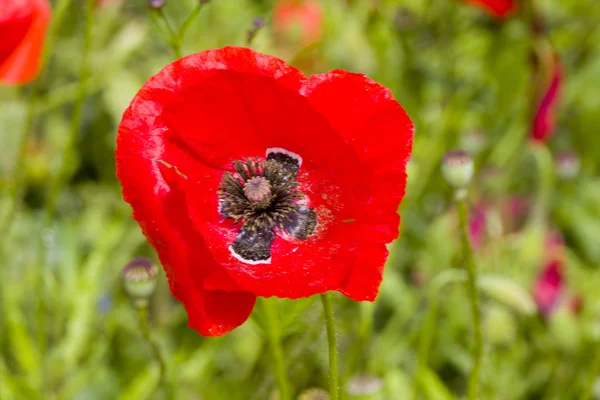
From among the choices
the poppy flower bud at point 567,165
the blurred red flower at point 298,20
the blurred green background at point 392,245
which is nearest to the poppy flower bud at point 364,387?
the blurred green background at point 392,245

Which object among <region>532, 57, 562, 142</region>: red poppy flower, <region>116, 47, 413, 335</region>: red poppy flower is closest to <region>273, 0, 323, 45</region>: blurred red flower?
<region>532, 57, 562, 142</region>: red poppy flower

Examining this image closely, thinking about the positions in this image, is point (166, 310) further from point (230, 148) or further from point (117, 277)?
point (230, 148)

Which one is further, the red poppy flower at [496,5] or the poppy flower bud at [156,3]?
the red poppy flower at [496,5]

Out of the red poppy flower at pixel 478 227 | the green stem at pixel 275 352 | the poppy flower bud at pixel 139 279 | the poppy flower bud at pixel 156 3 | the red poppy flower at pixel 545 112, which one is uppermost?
the poppy flower bud at pixel 156 3

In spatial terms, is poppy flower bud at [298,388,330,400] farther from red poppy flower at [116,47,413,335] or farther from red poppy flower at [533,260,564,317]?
red poppy flower at [533,260,564,317]

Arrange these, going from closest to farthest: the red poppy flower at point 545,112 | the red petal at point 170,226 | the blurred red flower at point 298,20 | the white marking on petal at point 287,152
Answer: the red petal at point 170,226, the white marking on petal at point 287,152, the red poppy flower at point 545,112, the blurred red flower at point 298,20

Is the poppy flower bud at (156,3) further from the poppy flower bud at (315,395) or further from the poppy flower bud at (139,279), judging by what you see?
the poppy flower bud at (315,395)
